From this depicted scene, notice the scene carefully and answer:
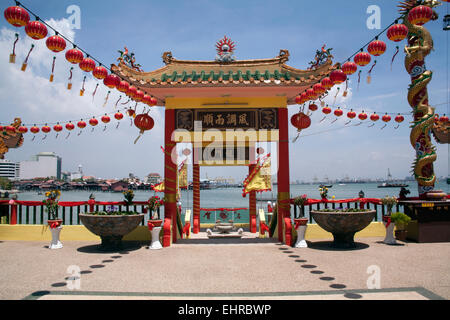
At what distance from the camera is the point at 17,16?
17.9ft

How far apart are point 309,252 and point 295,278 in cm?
248

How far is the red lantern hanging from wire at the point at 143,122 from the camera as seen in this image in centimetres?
980

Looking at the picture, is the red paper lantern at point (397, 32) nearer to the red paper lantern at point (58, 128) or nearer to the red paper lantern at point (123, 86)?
the red paper lantern at point (123, 86)

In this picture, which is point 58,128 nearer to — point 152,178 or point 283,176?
point 283,176

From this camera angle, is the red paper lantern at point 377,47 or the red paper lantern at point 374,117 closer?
the red paper lantern at point 377,47

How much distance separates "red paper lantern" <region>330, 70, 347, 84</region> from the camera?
7954 millimetres

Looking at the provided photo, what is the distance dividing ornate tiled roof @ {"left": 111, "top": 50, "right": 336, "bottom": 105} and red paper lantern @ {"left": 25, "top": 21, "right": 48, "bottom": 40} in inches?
107

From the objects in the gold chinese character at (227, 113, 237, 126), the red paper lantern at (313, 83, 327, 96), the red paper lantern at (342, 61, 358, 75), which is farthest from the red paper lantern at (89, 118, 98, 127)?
the red paper lantern at (342, 61, 358, 75)

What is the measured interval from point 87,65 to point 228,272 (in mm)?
5204

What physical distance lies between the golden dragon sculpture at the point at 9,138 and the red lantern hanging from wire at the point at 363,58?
1349cm

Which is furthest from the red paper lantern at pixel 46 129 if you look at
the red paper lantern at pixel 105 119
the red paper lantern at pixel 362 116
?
the red paper lantern at pixel 362 116

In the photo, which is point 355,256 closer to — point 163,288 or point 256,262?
point 256,262

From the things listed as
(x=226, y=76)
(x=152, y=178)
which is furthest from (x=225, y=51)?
(x=152, y=178)

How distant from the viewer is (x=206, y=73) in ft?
34.4
